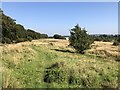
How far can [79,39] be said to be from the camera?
123ft

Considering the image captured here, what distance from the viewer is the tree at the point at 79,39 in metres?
37.0

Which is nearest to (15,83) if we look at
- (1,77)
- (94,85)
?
(1,77)

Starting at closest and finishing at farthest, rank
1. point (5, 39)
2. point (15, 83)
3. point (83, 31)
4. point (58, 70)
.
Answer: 1. point (15, 83)
2. point (58, 70)
3. point (83, 31)
4. point (5, 39)

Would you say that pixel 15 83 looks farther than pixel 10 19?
No

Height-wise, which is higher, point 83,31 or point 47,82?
point 83,31

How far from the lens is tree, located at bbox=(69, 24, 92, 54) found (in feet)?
121

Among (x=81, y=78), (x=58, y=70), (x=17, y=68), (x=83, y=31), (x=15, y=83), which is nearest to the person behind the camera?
(x=15, y=83)

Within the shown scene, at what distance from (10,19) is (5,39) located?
5.54 metres

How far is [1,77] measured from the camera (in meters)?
14.0

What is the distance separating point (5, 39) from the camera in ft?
146

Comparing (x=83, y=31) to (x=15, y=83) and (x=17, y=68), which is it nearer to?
(x=17, y=68)

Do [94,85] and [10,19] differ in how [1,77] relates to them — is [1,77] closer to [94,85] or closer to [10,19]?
[94,85]

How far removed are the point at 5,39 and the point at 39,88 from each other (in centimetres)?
3210

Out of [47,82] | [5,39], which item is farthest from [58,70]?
[5,39]
